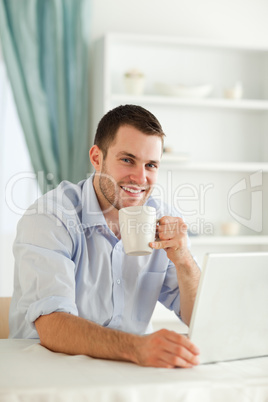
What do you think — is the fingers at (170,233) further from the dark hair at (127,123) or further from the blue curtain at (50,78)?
the blue curtain at (50,78)

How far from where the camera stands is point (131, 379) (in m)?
0.95

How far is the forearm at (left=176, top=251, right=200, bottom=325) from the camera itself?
1546 millimetres

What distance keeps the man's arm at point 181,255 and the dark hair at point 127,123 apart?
33 centimetres

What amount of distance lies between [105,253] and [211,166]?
206 cm

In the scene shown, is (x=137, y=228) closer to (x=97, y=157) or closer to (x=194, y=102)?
(x=97, y=157)

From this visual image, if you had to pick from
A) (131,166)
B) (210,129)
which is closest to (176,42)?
(210,129)

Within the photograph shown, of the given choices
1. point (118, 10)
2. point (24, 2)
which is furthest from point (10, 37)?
point (118, 10)

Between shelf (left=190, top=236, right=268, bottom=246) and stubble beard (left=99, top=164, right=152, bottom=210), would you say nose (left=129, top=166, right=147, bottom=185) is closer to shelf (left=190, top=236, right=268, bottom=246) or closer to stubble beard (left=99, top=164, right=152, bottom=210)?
stubble beard (left=99, top=164, right=152, bottom=210)

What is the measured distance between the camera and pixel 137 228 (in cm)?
130

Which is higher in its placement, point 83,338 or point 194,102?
point 194,102

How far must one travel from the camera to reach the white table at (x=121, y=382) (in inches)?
34.6

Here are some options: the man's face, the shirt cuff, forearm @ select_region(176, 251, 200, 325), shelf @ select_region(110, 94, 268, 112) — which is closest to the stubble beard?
the man's face

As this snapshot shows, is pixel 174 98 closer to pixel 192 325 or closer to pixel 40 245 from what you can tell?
pixel 40 245

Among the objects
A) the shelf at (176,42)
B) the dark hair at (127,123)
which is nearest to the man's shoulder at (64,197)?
the dark hair at (127,123)
